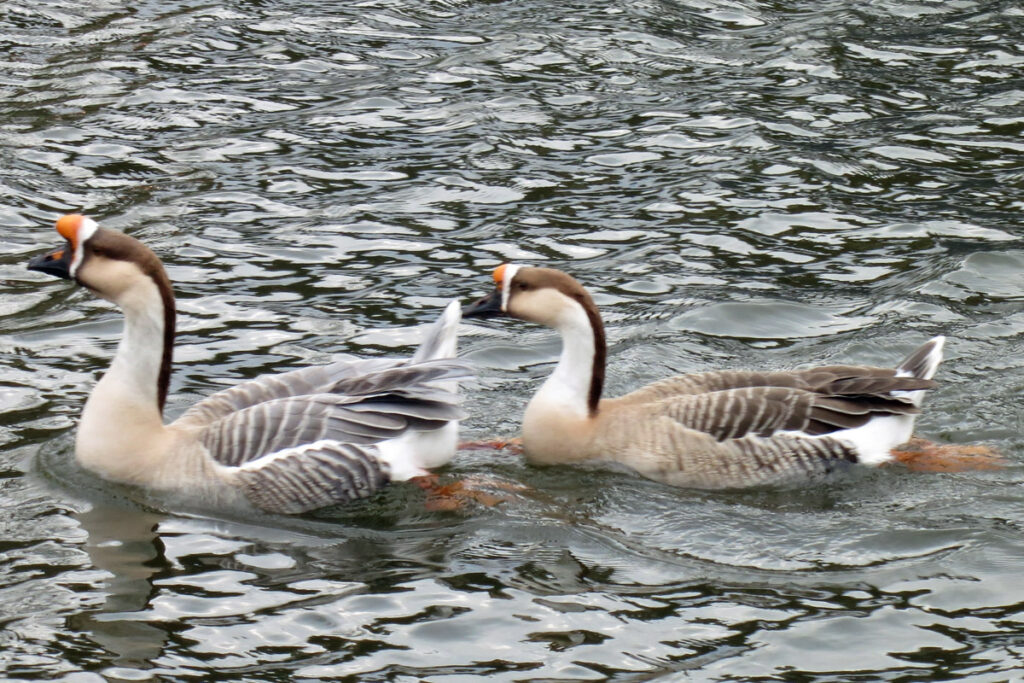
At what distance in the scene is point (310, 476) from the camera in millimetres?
8492

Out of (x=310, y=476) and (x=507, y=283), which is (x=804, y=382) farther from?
(x=310, y=476)

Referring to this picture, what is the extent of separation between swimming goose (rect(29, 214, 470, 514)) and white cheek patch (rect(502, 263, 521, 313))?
0.73m

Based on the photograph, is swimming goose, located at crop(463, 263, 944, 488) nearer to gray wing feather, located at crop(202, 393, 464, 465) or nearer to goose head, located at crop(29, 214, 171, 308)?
gray wing feather, located at crop(202, 393, 464, 465)

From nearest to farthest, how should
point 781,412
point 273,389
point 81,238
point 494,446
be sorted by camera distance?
point 81,238 < point 273,389 < point 781,412 < point 494,446

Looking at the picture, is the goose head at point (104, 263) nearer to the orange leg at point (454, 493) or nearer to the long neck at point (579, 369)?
the orange leg at point (454, 493)

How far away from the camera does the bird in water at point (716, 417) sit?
912 cm

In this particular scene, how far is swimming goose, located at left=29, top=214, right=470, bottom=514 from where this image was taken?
8492 mm

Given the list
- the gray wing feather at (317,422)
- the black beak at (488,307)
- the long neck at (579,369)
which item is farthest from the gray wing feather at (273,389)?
the long neck at (579,369)

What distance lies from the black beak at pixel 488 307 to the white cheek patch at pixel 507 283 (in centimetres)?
3

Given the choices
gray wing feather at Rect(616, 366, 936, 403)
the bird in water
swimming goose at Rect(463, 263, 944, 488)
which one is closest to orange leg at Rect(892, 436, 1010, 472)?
the bird in water

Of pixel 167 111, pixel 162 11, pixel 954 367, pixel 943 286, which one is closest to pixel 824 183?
pixel 943 286

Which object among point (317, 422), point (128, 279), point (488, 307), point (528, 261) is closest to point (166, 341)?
point (128, 279)

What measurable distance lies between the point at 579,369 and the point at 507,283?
71 centimetres

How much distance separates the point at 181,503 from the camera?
852 centimetres
